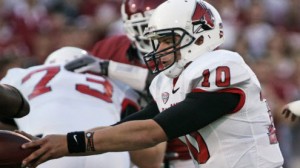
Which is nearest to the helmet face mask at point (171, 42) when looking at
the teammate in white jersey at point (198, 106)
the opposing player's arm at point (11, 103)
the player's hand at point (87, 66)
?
the teammate in white jersey at point (198, 106)

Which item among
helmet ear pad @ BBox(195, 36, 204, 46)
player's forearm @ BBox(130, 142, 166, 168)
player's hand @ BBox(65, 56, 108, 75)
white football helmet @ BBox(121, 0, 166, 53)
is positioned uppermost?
helmet ear pad @ BBox(195, 36, 204, 46)

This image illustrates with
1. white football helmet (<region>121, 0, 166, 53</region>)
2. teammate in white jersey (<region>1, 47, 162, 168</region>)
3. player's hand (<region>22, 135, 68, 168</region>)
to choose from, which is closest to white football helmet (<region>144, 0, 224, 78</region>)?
player's hand (<region>22, 135, 68, 168</region>)

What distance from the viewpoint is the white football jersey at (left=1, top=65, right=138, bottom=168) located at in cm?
443

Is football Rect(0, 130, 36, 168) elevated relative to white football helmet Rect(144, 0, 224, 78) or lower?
lower

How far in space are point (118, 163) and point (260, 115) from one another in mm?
1140

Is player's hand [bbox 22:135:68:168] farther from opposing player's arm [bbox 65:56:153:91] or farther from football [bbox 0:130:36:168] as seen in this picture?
opposing player's arm [bbox 65:56:153:91]

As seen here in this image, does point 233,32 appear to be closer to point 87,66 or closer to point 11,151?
point 87,66

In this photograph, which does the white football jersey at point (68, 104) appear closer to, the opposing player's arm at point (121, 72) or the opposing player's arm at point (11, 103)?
the opposing player's arm at point (121, 72)

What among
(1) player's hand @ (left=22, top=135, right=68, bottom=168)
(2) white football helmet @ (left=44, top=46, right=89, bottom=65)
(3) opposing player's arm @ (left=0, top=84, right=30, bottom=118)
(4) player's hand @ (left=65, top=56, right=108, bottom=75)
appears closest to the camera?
(1) player's hand @ (left=22, top=135, right=68, bottom=168)

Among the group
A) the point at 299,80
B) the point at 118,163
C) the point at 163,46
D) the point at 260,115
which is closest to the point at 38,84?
the point at 118,163

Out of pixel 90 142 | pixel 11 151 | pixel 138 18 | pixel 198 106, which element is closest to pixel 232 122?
pixel 198 106

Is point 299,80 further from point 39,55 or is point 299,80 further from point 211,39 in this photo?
point 211,39

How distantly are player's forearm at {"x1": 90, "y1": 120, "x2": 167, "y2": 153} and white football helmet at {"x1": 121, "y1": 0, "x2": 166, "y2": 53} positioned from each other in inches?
81.8

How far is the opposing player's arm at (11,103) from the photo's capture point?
365 centimetres
